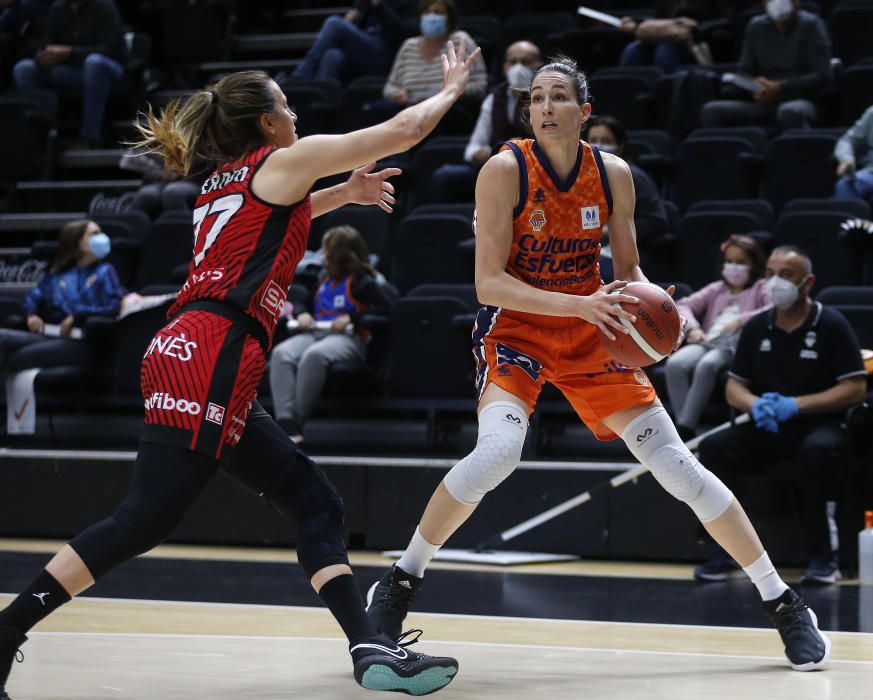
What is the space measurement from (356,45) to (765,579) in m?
6.69


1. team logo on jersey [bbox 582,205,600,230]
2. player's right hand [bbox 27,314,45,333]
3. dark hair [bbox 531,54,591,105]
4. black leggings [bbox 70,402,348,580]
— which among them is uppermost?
dark hair [bbox 531,54,591,105]

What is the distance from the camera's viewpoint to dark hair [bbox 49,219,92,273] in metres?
7.54

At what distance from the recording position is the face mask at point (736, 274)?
250 inches

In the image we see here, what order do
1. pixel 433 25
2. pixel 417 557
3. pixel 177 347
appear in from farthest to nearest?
1. pixel 433 25
2. pixel 417 557
3. pixel 177 347

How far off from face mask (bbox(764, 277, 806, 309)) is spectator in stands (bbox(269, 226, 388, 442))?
6.67 feet

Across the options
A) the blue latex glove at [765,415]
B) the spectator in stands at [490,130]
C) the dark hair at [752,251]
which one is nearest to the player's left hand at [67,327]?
the spectator in stands at [490,130]

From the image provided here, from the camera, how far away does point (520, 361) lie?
3619mm

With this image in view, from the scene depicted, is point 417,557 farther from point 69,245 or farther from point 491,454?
point 69,245

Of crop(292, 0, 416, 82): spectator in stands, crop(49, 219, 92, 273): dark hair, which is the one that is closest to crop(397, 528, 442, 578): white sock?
crop(49, 219, 92, 273): dark hair

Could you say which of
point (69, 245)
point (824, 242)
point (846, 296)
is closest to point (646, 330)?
point (846, 296)

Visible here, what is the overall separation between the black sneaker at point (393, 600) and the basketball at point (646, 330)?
0.84 metres

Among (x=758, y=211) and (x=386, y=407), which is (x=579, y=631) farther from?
(x=758, y=211)

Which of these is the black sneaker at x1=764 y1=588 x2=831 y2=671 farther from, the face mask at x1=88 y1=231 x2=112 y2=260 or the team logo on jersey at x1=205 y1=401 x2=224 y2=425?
the face mask at x1=88 y1=231 x2=112 y2=260

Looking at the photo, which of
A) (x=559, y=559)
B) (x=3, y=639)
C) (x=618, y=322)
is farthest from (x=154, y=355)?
(x=559, y=559)
